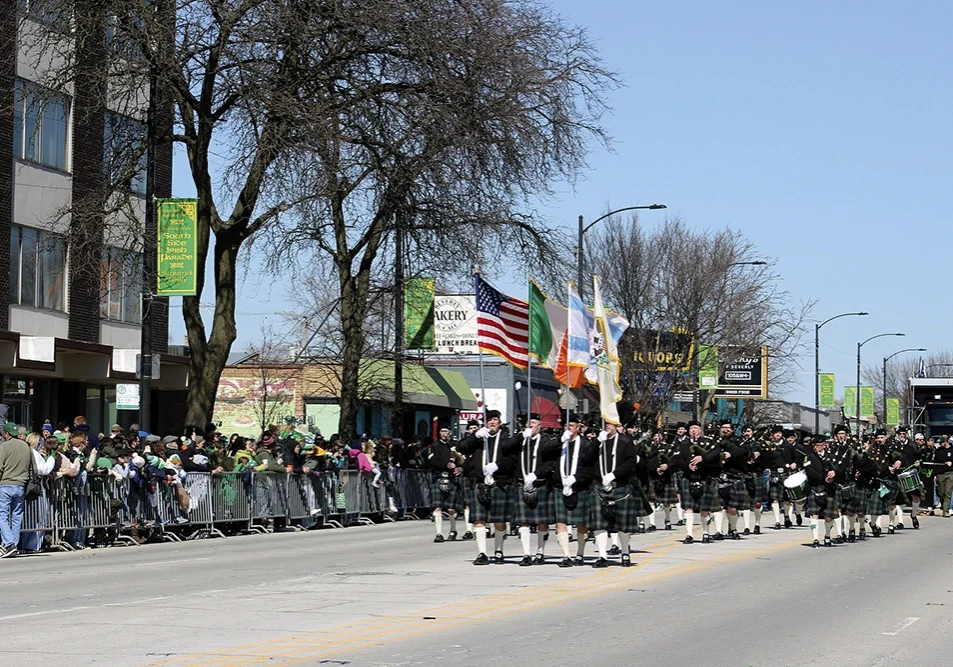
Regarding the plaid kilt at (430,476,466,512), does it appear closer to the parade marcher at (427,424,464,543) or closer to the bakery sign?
the parade marcher at (427,424,464,543)

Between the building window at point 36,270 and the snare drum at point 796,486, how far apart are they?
16939 mm

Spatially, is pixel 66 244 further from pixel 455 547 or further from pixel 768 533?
pixel 768 533

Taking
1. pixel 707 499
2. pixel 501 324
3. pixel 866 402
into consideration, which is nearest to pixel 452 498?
pixel 501 324

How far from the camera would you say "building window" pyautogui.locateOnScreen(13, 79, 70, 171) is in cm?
3403

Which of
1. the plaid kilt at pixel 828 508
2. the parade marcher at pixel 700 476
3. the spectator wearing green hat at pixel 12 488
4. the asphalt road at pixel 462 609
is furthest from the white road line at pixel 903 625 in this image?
the spectator wearing green hat at pixel 12 488

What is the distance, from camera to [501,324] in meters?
28.0

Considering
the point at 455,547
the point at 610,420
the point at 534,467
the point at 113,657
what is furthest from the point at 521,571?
the point at 113,657

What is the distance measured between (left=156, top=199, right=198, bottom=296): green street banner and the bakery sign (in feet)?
97.3

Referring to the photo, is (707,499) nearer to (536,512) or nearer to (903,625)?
(536,512)

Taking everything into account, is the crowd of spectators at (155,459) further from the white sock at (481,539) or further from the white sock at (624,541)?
the white sock at (624,541)

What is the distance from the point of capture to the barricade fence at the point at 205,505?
2233 centimetres

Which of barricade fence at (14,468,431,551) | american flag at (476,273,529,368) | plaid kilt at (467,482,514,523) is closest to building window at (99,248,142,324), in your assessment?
barricade fence at (14,468,431,551)

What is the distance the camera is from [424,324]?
126 feet

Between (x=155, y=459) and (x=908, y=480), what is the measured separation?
48.6 feet
